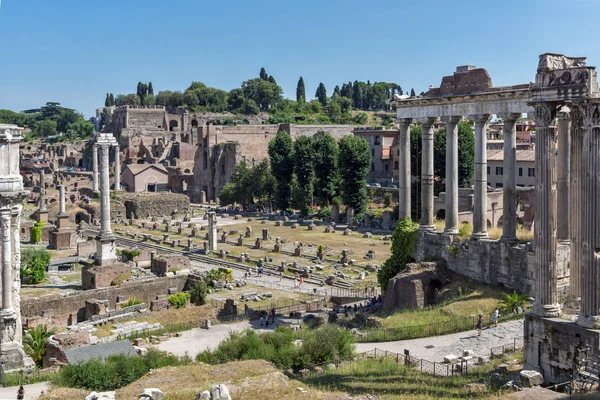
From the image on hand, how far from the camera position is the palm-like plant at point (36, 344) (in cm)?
2280

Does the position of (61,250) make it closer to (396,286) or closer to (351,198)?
(351,198)

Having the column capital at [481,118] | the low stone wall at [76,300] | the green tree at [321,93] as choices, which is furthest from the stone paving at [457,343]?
the green tree at [321,93]

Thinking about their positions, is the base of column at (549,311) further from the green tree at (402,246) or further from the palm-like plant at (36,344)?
the palm-like plant at (36,344)

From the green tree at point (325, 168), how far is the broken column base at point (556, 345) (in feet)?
150

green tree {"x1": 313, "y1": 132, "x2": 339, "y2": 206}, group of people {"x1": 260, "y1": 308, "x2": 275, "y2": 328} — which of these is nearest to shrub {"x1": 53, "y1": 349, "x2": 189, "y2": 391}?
group of people {"x1": 260, "y1": 308, "x2": 275, "y2": 328}

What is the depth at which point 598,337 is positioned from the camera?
46.1 feet

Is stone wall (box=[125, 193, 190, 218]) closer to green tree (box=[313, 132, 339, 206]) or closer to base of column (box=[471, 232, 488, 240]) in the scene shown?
green tree (box=[313, 132, 339, 206])

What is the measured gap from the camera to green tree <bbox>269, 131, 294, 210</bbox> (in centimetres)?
6475

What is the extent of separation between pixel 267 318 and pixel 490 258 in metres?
8.79

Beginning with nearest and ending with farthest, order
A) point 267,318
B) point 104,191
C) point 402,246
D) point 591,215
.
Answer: point 591,215 < point 267,318 < point 402,246 < point 104,191

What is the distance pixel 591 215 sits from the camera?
46.6 feet

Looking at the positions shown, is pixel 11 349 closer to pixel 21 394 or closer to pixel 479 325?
pixel 21 394

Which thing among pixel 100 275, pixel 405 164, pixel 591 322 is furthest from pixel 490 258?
pixel 100 275

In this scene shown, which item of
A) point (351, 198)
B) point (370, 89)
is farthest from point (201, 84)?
point (351, 198)
